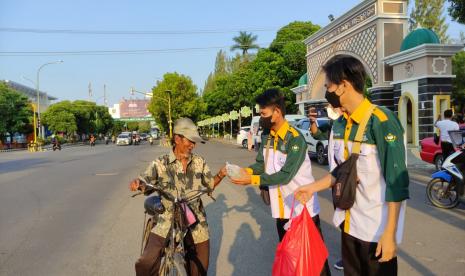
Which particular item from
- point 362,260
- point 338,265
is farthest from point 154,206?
point 338,265

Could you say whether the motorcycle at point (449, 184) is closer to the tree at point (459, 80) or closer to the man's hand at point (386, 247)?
the man's hand at point (386, 247)

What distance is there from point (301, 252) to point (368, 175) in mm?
595

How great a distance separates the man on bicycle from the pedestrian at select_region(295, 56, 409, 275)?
1.13 metres

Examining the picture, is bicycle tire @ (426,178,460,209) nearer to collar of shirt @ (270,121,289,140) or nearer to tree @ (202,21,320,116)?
collar of shirt @ (270,121,289,140)

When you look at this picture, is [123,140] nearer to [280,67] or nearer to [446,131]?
[280,67]

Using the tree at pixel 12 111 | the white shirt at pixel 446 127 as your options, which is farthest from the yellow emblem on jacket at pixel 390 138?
the tree at pixel 12 111

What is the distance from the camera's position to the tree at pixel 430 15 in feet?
131

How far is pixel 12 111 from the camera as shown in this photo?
51.0 metres

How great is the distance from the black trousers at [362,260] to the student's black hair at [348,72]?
0.84 meters

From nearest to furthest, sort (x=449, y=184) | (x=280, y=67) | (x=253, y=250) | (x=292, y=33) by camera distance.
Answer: (x=253, y=250) < (x=449, y=184) < (x=280, y=67) < (x=292, y=33)

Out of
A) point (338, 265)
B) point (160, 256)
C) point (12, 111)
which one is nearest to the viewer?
point (160, 256)

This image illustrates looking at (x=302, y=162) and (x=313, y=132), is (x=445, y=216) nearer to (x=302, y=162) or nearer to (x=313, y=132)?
(x=313, y=132)

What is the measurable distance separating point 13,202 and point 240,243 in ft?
19.8

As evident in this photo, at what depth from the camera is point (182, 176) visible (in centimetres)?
342
